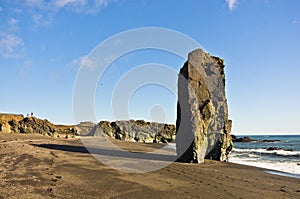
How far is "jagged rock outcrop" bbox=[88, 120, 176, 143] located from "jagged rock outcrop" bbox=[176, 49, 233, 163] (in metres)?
46.0

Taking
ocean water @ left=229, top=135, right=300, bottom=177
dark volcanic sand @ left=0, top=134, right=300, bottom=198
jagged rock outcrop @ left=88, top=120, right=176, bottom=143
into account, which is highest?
jagged rock outcrop @ left=88, top=120, right=176, bottom=143

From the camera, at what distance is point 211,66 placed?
27.5m

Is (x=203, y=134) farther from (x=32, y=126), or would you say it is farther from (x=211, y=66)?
(x=32, y=126)

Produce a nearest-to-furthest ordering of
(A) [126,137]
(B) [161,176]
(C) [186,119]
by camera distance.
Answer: (B) [161,176], (C) [186,119], (A) [126,137]

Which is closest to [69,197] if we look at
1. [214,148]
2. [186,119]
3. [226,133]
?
[186,119]

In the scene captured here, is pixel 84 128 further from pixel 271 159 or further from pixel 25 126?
pixel 271 159

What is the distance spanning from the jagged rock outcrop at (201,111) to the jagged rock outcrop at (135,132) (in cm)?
4599

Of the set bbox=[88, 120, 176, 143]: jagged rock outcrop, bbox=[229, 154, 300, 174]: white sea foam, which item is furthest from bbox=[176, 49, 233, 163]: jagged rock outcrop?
bbox=[88, 120, 176, 143]: jagged rock outcrop

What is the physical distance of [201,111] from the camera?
22.8 metres

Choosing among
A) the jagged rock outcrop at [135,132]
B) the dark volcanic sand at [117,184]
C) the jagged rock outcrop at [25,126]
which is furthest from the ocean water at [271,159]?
the jagged rock outcrop at [25,126]

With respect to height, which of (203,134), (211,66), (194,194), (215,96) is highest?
(211,66)

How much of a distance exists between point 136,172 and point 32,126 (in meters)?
59.5

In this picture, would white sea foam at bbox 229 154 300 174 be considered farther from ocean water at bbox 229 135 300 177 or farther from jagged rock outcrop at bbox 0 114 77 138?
jagged rock outcrop at bbox 0 114 77 138

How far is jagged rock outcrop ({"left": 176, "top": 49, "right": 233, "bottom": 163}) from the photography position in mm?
22109
